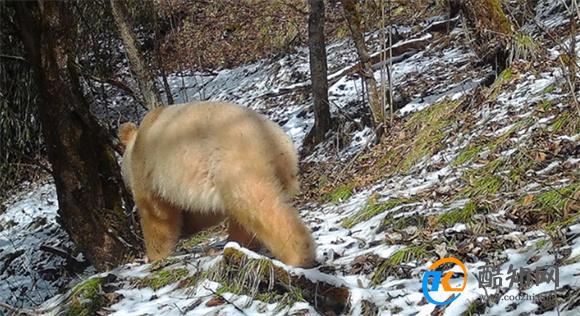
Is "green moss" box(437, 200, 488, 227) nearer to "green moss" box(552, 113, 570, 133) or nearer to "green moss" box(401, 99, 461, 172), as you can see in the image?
"green moss" box(552, 113, 570, 133)

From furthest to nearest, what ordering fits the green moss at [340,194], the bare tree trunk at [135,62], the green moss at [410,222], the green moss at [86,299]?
the bare tree trunk at [135,62] → the green moss at [340,194] → the green moss at [410,222] → the green moss at [86,299]

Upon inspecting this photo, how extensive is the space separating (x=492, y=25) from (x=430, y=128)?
4.63ft

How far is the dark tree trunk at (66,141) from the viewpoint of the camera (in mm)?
5641

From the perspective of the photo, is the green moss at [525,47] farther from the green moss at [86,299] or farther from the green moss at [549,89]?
the green moss at [86,299]

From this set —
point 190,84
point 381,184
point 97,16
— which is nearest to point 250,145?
point 381,184

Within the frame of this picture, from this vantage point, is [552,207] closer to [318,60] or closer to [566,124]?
[566,124]

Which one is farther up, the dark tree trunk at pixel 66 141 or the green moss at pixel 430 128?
the dark tree trunk at pixel 66 141

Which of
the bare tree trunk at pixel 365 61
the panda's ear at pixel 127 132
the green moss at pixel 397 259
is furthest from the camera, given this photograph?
the bare tree trunk at pixel 365 61

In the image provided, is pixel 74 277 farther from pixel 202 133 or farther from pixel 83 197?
pixel 202 133

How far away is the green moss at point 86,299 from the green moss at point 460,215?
238 centimetres

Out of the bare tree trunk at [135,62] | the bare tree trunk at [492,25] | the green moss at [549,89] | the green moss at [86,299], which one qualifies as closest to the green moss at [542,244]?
the green moss at [86,299]

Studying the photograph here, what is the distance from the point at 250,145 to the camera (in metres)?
4.43
